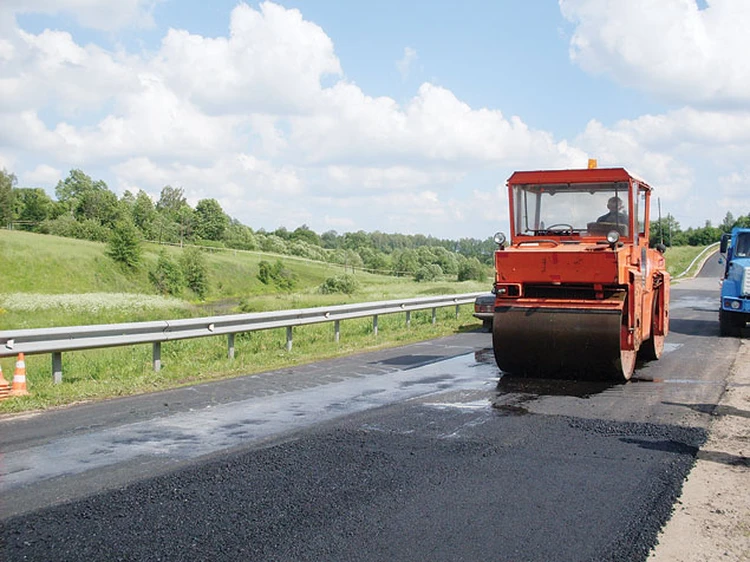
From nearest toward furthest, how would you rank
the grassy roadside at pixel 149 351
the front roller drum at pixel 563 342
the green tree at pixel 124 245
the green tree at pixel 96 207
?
1. the front roller drum at pixel 563 342
2. the grassy roadside at pixel 149 351
3. the green tree at pixel 124 245
4. the green tree at pixel 96 207

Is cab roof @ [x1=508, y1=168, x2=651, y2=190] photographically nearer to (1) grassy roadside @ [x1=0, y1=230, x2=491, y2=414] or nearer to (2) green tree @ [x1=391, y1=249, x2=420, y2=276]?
(1) grassy roadside @ [x1=0, y1=230, x2=491, y2=414]

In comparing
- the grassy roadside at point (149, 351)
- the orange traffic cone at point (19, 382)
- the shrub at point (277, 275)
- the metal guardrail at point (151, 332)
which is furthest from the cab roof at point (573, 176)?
the shrub at point (277, 275)

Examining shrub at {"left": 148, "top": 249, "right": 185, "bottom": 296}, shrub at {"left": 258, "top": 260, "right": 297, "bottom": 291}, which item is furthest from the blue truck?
shrub at {"left": 258, "top": 260, "right": 297, "bottom": 291}

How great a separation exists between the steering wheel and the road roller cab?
2cm

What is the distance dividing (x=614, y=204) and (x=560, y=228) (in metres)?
0.87

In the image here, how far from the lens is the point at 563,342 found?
9805mm

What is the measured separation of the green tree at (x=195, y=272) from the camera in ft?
281

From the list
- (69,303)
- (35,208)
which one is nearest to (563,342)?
(69,303)

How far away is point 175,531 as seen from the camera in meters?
4.54

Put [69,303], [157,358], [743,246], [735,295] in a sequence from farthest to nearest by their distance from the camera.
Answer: [69,303]
[743,246]
[735,295]
[157,358]

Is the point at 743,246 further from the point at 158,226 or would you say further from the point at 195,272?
the point at 158,226

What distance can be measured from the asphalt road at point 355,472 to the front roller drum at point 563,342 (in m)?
0.31

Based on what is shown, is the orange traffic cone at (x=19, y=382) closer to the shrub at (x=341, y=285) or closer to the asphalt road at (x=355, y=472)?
the asphalt road at (x=355, y=472)

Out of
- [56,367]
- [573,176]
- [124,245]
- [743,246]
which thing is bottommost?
[56,367]
